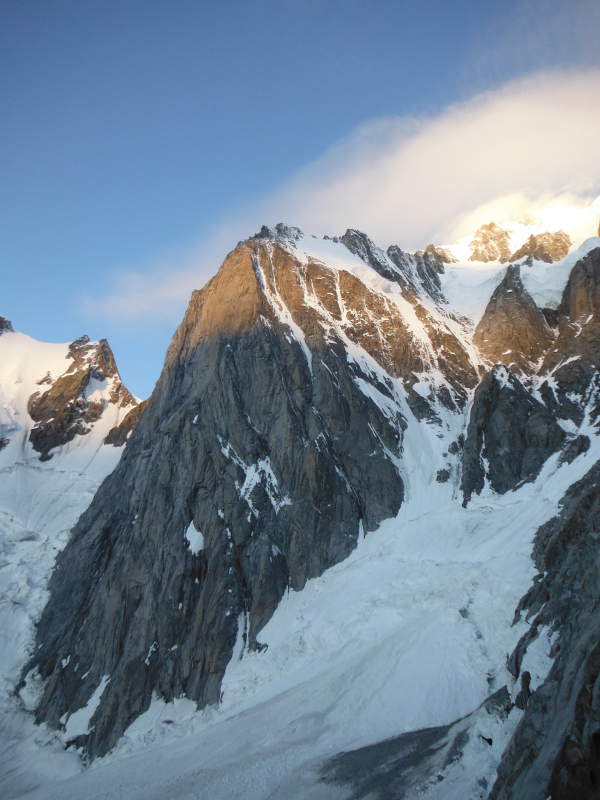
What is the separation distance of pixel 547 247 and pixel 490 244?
22841mm

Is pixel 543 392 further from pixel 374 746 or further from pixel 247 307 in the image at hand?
pixel 374 746

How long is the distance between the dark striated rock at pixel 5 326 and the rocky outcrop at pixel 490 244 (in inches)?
3964

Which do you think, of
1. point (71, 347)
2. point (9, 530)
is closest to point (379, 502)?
point (9, 530)

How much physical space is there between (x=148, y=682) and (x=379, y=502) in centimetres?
2577

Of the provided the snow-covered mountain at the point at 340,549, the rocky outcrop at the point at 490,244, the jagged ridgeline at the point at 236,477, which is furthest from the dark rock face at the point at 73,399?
the rocky outcrop at the point at 490,244

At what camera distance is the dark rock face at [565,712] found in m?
8.62

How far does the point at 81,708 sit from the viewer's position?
41469 mm

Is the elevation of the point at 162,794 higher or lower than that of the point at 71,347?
lower

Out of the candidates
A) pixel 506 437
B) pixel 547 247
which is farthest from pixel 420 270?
pixel 506 437

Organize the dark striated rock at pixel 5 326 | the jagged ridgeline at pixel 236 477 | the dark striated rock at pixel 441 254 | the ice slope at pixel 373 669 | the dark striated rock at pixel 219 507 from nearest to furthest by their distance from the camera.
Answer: the ice slope at pixel 373 669
the dark striated rock at pixel 219 507
the jagged ridgeline at pixel 236 477
the dark striated rock at pixel 441 254
the dark striated rock at pixel 5 326

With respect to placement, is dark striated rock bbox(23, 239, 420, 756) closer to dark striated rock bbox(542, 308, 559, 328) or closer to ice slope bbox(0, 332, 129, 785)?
ice slope bbox(0, 332, 129, 785)

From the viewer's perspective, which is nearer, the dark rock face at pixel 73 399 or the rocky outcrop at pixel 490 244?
the dark rock face at pixel 73 399

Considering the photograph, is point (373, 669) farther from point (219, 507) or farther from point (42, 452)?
point (42, 452)

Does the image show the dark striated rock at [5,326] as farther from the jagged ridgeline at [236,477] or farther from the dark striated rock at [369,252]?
the dark striated rock at [369,252]
